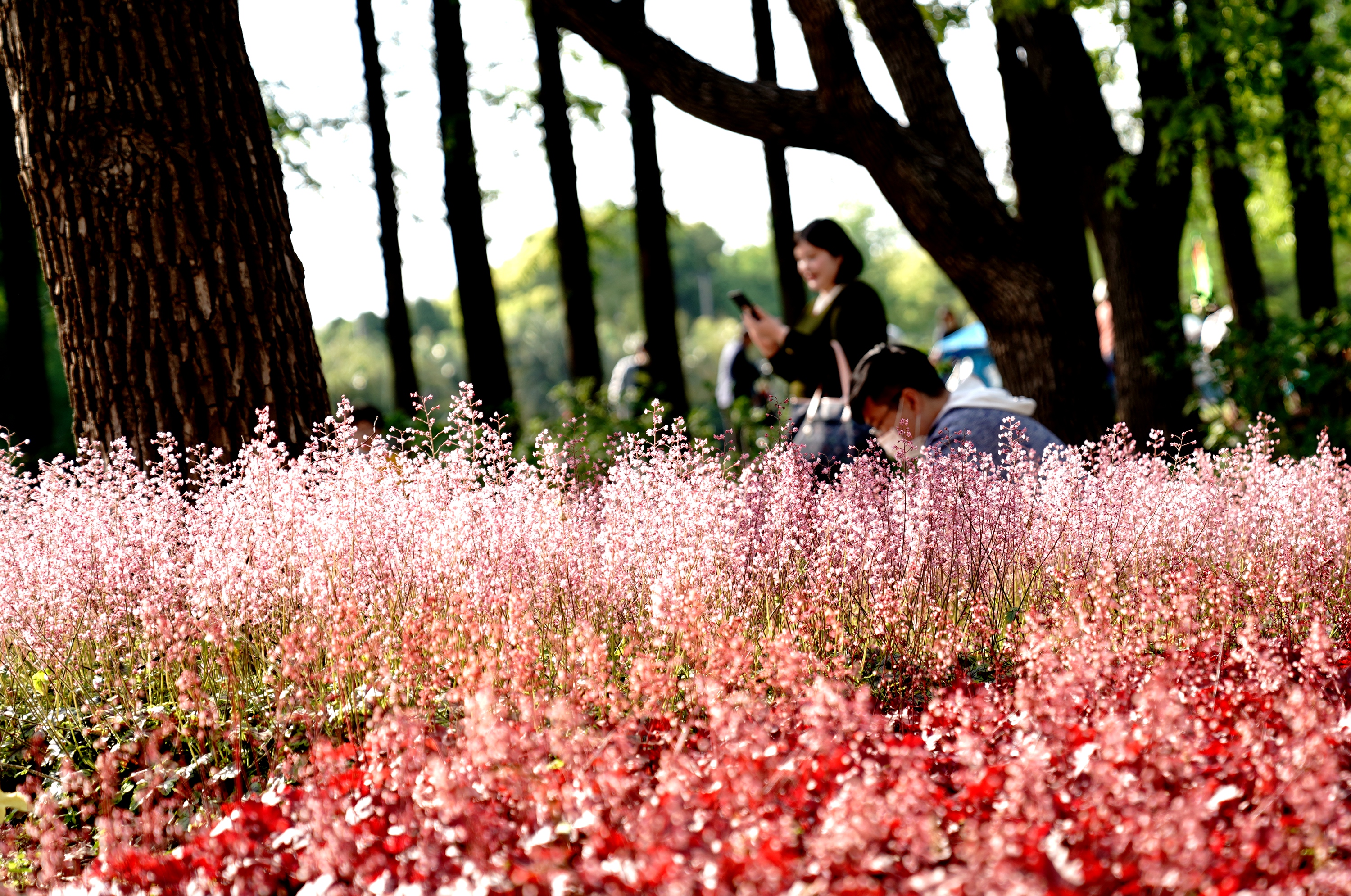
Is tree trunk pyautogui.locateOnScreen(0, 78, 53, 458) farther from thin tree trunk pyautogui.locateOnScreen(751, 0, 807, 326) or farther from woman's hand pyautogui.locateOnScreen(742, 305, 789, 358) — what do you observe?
woman's hand pyautogui.locateOnScreen(742, 305, 789, 358)

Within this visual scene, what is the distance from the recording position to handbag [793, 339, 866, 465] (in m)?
4.98

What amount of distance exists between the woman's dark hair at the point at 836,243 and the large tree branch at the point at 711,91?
715 mm

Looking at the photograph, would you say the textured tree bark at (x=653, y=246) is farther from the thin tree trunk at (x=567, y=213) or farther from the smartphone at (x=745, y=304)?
the smartphone at (x=745, y=304)

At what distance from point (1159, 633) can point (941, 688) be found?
0.72 m

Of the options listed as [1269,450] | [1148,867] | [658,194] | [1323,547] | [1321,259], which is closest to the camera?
[1148,867]

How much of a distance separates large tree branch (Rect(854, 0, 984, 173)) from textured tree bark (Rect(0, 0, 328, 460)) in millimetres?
3878

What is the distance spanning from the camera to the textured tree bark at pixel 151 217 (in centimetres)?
414

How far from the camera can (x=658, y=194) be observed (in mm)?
11977

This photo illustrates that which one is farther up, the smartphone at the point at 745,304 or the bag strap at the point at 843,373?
the smartphone at the point at 745,304

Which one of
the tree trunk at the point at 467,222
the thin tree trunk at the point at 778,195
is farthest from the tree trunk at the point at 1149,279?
the tree trunk at the point at 467,222

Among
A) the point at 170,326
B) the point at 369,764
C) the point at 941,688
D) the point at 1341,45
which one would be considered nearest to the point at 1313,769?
the point at 941,688

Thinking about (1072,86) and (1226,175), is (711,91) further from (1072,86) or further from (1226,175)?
(1226,175)

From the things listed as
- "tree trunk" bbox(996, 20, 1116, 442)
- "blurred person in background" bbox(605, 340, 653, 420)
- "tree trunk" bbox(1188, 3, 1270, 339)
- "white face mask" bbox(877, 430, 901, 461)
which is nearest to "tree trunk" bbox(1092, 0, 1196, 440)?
"tree trunk" bbox(996, 20, 1116, 442)

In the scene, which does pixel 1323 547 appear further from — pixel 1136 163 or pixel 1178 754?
pixel 1136 163
